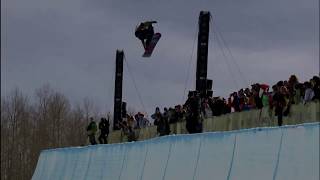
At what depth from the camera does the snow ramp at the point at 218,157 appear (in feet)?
38.6

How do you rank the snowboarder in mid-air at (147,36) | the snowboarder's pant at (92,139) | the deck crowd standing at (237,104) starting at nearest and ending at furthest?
the deck crowd standing at (237,104) → the snowboarder in mid-air at (147,36) → the snowboarder's pant at (92,139)

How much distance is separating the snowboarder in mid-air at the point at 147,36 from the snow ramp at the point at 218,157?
6.19m

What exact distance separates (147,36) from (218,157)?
1619 cm

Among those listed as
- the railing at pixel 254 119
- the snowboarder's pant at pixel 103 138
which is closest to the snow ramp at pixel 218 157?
the railing at pixel 254 119

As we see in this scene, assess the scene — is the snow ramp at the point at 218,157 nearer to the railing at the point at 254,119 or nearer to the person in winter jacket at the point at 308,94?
the railing at the point at 254,119

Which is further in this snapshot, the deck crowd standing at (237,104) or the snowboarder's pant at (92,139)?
the snowboarder's pant at (92,139)

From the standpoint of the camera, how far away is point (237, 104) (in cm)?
1847

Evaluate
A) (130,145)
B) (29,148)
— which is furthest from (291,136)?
(29,148)

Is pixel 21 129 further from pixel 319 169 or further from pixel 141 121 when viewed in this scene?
pixel 319 169

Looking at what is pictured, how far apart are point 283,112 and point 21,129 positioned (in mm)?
46674

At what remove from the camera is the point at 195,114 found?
19.9 meters

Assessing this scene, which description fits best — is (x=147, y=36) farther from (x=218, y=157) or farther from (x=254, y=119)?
(x=218, y=157)

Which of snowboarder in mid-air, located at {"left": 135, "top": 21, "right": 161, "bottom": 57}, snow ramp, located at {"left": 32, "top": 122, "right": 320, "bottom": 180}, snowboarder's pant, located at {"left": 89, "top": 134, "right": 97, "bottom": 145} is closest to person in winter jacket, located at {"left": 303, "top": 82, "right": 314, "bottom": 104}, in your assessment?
snow ramp, located at {"left": 32, "top": 122, "right": 320, "bottom": 180}

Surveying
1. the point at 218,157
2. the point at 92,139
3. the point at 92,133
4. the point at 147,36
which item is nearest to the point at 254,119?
the point at 218,157
